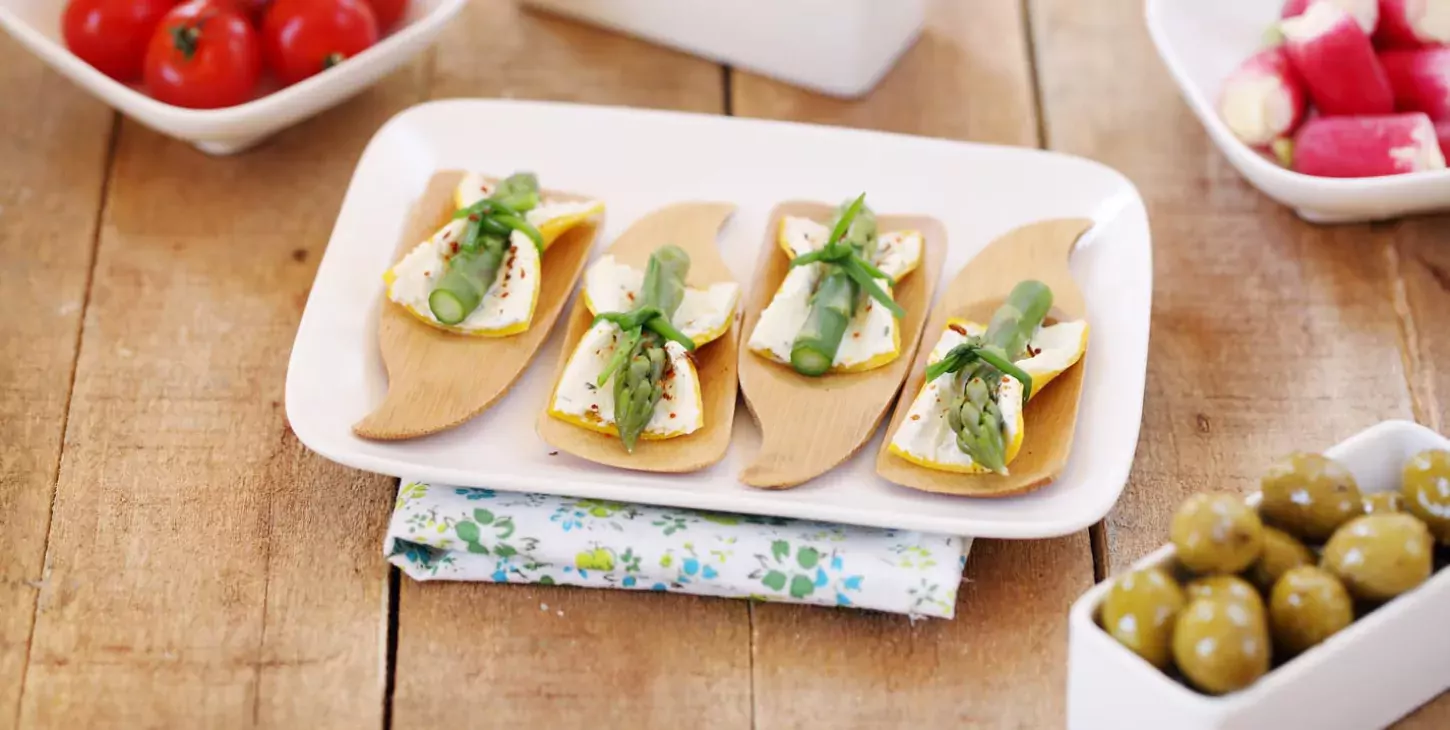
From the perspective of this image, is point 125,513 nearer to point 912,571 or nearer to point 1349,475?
point 912,571

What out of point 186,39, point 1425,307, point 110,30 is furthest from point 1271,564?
point 110,30

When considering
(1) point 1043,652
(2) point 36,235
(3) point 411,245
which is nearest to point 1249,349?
(1) point 1043,652

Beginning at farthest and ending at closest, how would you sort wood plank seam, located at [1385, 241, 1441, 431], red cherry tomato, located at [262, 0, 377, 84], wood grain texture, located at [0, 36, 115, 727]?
red cherry tomato, located at [262, 0, 377, 84] < wood plank seam, located at [1385, 241, 1441, 431] < wood grain texture, located at [0, 36, 115, 727]

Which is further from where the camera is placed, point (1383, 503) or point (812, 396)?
point (812, 396)

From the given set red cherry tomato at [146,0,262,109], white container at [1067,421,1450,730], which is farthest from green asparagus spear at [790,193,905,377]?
red cherry tomato at [146,0,262,109]

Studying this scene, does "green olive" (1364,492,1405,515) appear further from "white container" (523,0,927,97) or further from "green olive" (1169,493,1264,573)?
"white container" (523,0,927,97)

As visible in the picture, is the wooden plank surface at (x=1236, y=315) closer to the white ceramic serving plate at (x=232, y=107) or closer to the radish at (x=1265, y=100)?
the radish at (x=1265, y=100)

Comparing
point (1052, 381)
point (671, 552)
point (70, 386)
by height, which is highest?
point (1052, 381)

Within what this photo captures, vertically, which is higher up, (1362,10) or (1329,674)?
(1362,10)

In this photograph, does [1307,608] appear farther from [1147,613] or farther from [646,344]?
[646,344]
